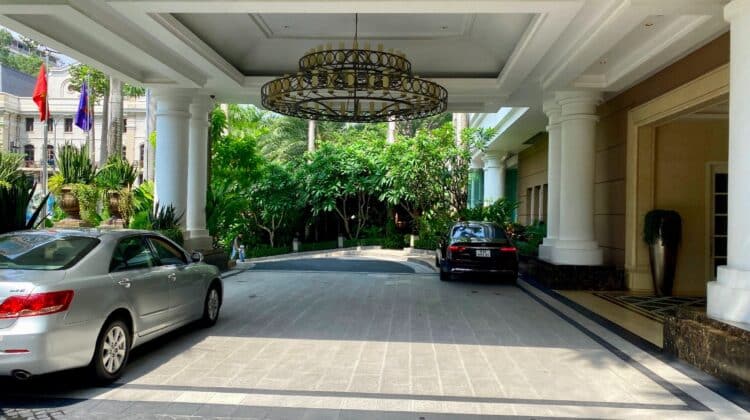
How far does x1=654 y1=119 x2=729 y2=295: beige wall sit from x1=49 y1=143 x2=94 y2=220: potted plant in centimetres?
1121

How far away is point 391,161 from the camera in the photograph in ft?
66.6

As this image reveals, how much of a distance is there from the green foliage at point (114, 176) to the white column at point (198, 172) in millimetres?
1720

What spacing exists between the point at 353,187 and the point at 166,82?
12.3 metres

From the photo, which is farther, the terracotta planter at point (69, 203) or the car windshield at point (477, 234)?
the car windshield at point (477, 234)

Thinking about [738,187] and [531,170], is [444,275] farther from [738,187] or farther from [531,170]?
[531,170]

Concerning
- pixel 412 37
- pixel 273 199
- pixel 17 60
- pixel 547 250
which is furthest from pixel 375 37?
pixel 17 60

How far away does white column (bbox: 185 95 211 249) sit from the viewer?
1304cm

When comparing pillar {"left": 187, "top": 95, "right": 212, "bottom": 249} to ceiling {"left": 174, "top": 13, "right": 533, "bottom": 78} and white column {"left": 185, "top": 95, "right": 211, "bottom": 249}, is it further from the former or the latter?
ceiling {"left": 174, "top": 13, "right": 533, "bottom": 78}

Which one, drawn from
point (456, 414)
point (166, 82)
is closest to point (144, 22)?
point (166, 82)

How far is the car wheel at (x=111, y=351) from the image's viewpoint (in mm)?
4438

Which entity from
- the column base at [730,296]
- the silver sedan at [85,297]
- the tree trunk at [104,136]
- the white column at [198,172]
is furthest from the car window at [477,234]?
the tree trunk at [104,136]

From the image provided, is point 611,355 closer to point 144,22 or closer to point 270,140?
point 144,22

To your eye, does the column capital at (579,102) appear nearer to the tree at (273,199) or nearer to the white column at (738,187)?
the white column at (738,187)

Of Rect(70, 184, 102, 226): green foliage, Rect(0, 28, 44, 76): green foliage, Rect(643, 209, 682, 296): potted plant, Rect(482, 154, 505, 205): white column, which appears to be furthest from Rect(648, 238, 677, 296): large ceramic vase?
Rect(0, 28, 44, 76): green foliage
